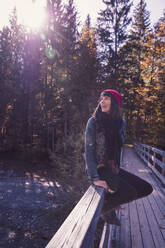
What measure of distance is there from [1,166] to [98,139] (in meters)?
14.2

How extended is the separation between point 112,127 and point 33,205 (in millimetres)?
7031

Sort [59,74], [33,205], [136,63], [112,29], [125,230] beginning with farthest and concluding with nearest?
1. [136,63]
2. [112,29]
3. [59,74]
4. [33,205]
5. [125,230]

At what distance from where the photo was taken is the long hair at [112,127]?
250 cm

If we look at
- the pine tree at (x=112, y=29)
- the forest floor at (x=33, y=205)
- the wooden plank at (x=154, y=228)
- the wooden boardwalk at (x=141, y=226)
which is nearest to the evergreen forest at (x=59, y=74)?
the pine tree at (x=112, y=29)

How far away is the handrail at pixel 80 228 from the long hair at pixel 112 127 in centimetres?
77

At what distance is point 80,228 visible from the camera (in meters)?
1.28

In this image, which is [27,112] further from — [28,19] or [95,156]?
[95,156]

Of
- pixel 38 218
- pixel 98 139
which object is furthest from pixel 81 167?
pixel 98 139

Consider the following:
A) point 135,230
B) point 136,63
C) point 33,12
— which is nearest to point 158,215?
point 135,230

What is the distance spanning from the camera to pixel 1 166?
15.1m

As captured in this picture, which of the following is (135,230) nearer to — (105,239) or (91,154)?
(105,239)

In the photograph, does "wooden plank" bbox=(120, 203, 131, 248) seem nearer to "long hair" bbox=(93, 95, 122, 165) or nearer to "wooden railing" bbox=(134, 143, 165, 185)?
"long hair" bbox=(93, 95, 122, 165)

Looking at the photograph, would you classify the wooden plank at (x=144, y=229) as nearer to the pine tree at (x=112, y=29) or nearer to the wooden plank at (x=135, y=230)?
the wooden plank at (x=135, y=230)

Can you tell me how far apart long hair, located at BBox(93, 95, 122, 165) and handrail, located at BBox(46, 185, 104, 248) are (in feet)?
2.54
